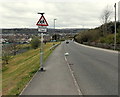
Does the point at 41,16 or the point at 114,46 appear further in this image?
the point at 114,46

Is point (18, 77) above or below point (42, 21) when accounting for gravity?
below

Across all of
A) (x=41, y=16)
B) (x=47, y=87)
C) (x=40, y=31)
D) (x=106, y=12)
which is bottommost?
(x=47, y=87)

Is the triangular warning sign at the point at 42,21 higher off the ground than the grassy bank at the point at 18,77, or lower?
higher

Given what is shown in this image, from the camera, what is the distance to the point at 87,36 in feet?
242

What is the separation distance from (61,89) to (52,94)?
2.80 ft

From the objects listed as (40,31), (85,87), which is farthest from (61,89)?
(40,31)

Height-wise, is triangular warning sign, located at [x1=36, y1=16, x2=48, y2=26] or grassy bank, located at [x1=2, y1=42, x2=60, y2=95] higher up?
triangular warning sign, located at [x1=36, y1=16, x2=48, y2=26]

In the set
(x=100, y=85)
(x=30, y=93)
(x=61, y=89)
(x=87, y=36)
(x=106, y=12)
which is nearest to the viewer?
(x=30, y=93)

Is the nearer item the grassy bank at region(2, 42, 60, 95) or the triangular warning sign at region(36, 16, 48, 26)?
the grassy bank at region(2, 42, 60, 95)

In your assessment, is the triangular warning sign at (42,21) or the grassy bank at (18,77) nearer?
the grassy bank at (18,77)

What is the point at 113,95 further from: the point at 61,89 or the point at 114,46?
the point at 114,46

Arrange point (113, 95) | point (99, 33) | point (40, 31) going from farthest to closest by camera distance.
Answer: point (99, 33) < point (40, 31) < point (113, 95)

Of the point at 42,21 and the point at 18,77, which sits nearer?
the point at 42,21

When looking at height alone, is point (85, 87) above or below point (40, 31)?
below
